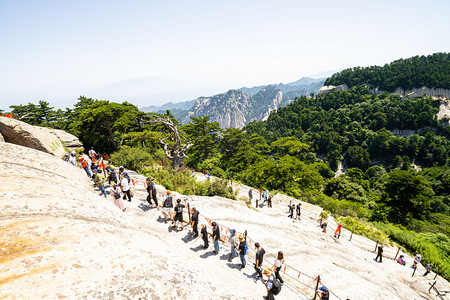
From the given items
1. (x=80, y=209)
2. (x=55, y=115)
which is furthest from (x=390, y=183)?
(x=55, y=115)

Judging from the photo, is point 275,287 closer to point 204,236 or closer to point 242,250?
point 242,250

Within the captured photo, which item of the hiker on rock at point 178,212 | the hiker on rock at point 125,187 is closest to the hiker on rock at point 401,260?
the hiker on rock at point 178,212

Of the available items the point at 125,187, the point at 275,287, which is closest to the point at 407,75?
the point at 275,287

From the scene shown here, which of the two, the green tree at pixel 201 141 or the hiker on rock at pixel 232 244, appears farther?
the green tree at pixel 201 141

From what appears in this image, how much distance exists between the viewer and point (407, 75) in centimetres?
14212

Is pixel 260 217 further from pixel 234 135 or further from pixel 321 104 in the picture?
pixel 321 104

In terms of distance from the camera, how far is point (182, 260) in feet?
22.4

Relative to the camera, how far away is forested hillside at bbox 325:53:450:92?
134 meters

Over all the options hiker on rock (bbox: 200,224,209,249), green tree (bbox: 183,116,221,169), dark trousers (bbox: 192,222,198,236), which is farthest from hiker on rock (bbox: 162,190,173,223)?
green tree (bbox: 183,116,221,169)

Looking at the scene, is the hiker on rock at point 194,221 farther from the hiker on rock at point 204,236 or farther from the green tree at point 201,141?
the green tree at point 201,141

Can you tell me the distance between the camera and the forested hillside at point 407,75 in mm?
133725

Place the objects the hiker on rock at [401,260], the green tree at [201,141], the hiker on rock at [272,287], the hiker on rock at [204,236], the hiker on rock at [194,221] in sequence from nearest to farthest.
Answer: the hiker on rock at [272,287] → the hiker on rock at [204,236] → the hiker on rock at [194,221] → the hiker on rock at [401,260] → the green tree at [201,141]

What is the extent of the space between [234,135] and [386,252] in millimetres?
29104

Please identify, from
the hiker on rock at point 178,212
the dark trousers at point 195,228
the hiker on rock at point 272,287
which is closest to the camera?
the hiker on rock at point 272,287
